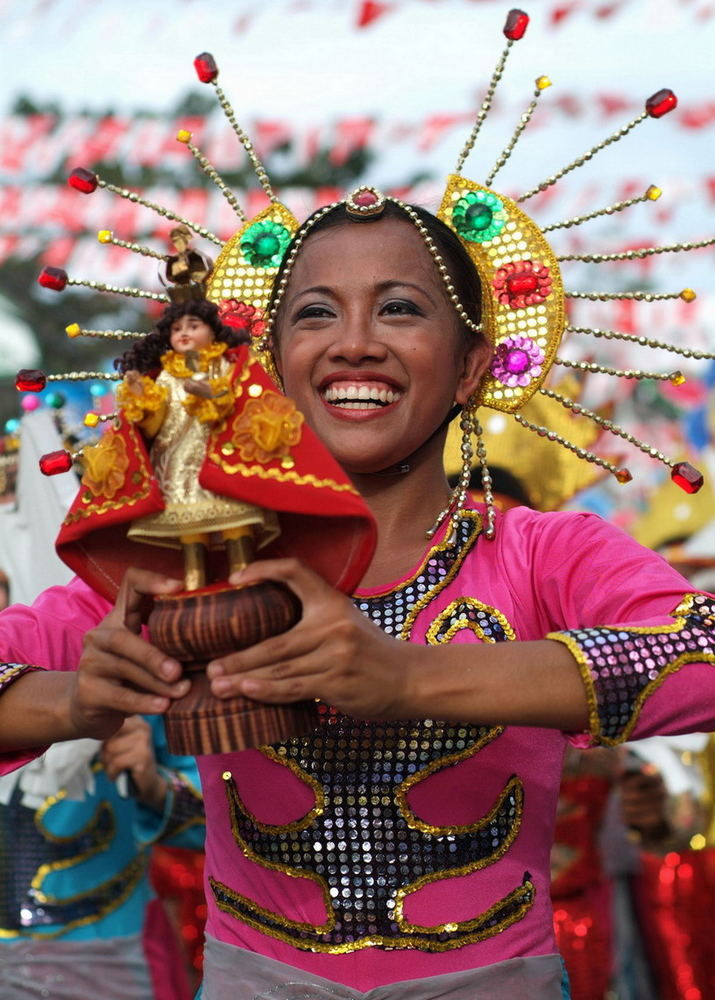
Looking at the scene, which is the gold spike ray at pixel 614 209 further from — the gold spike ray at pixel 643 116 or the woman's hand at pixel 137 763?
the woman's hand at pixel 137 763

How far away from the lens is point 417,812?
88.0 inches

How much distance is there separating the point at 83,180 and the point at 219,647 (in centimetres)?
101

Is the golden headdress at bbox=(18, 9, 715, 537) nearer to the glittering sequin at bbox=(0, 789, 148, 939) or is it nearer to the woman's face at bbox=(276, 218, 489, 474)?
the woman's face at bbox=(276, 218, 489, 474)

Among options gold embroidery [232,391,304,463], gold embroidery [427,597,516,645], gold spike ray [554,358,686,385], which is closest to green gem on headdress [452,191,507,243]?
gold spike ray [554,358,686,385]

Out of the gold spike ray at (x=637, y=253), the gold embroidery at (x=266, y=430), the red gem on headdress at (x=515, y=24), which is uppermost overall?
the red gem on headdress at (x=515, y=24)

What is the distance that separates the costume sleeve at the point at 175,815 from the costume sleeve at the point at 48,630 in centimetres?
195

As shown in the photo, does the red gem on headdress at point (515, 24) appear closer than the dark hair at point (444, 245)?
No

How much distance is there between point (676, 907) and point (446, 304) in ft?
13.2

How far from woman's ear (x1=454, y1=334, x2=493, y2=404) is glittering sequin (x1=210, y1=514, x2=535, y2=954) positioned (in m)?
0.53

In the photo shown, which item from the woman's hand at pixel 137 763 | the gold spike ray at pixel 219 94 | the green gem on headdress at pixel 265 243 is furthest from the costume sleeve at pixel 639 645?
the woman's hand at pixel 137 763

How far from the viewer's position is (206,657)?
175cm

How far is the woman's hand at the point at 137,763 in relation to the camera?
4191 mm

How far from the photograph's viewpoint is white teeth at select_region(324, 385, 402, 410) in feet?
7.75

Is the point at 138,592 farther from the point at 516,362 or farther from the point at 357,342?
the point at 516,362
